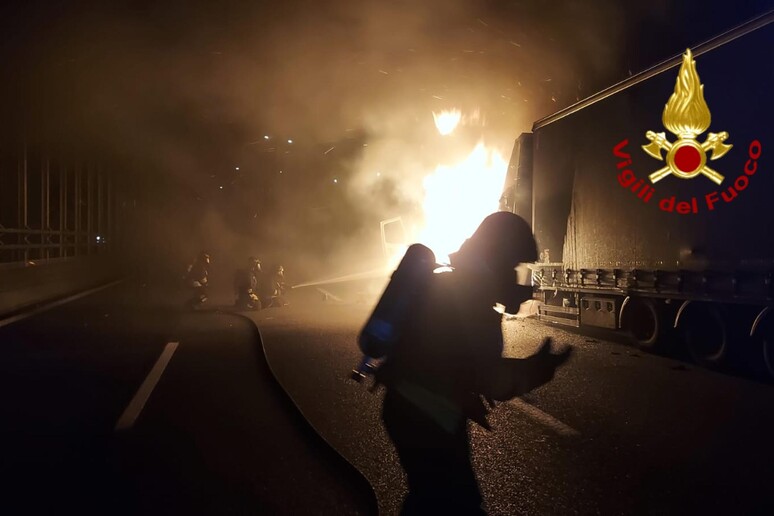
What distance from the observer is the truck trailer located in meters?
7.49

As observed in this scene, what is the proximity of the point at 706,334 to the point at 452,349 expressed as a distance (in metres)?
7.20

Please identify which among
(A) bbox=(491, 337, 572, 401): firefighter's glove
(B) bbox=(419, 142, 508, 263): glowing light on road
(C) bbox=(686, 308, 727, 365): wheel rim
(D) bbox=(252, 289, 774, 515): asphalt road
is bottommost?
(D) bbox=(252, 289, 774, 515): asphalt road

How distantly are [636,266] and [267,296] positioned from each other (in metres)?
10.6

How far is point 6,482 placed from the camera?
400 centimetres

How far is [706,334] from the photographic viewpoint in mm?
8609

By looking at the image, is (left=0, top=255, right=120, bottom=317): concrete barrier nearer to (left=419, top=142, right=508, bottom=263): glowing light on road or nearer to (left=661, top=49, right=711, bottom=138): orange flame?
(left=419, top=142, right=508, bottom=263): glowing light on road

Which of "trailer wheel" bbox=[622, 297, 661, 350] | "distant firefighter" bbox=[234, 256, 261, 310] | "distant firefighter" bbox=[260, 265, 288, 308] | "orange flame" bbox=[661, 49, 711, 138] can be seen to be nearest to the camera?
"orange flame" bbox=[661, 49, 711, 138]

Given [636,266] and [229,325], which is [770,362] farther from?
[229,325]

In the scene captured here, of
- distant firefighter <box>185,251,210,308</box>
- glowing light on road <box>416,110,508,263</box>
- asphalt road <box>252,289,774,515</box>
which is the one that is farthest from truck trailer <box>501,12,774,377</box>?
distant firefighter <box>185,251,210,308</box>

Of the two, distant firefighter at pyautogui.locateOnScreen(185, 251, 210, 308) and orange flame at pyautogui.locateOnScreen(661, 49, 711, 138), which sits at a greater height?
orange flame at pyautogui.locateOnScreen(661, 49, 711, 138)

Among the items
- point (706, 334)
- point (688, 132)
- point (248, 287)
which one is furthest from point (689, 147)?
point (248, 287)

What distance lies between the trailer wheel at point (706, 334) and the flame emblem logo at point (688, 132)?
65.5 inches

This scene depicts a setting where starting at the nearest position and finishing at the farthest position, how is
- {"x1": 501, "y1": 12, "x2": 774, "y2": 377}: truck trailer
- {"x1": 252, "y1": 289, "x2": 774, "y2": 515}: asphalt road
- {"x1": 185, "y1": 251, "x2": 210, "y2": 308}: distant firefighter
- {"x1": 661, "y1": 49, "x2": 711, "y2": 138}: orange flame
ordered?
{"x1": 252, "y1": 289, "x2": 774, "y2": 515}: asphalt road
{"x1": 501, "y1": 12, "x2": 774, "y2": 377}: truck trailer
{"x1": 661, "y1": 49, "x2": 711, "y2": 138}: orange flame
{"x1": 185, "y1": 251, "x2": 210, "y2": 308}: distant firefighter

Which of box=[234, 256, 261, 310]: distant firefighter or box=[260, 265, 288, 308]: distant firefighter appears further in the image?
box=[260, 265, 288, 308]: distant firefighter
